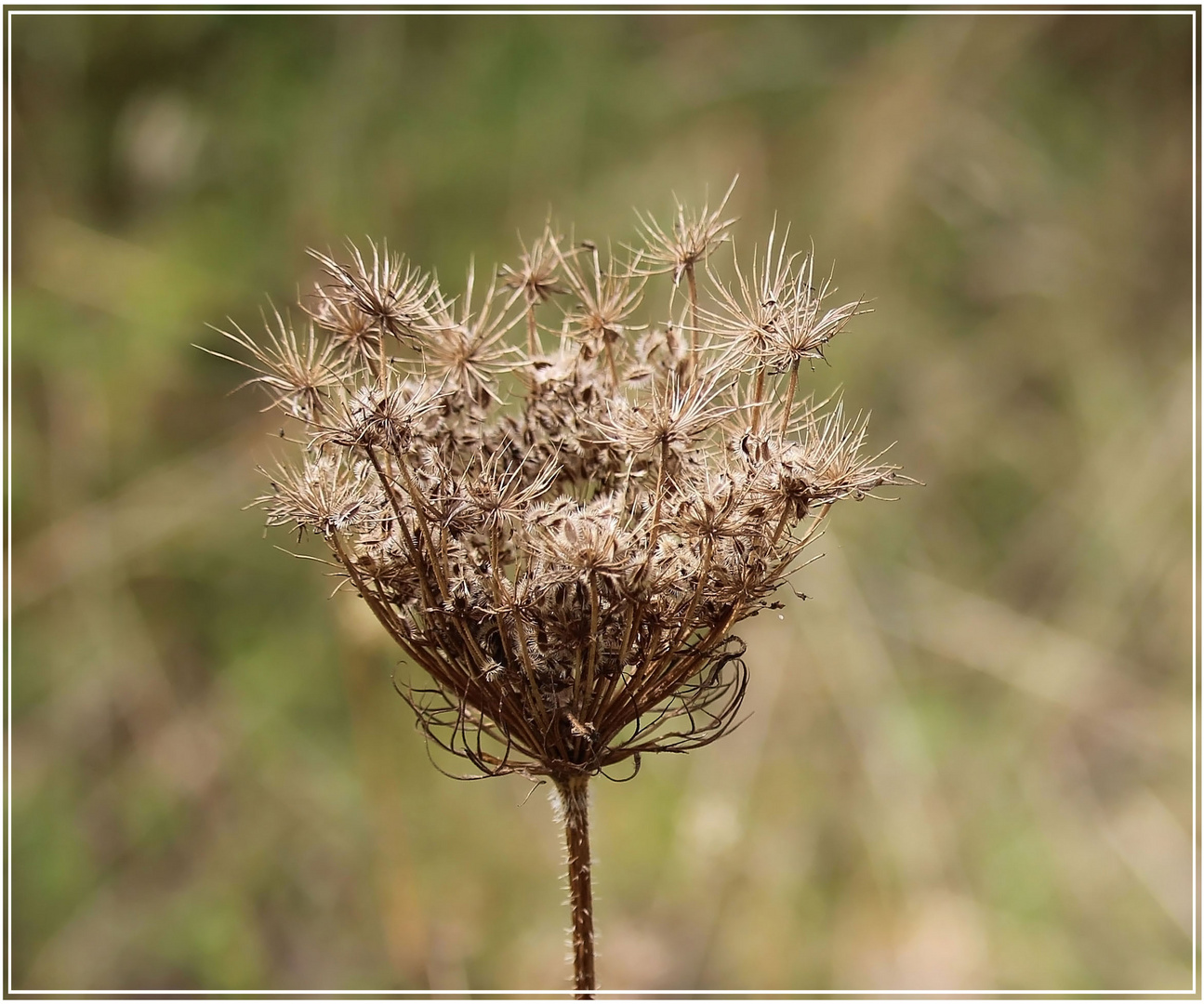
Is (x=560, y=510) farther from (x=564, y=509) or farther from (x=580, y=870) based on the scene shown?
(x=580, y=870)

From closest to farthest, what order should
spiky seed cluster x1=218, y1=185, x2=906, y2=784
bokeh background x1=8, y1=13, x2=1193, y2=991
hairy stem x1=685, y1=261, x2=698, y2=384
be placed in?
1. spiky seed cluster x1=218, y1=185, x2=906, y2=784
2. hairy stem x1=685, y1=261, x2=698, y2=384
3. bokeh background x1=8, y1=13, x2=1193, y2=991

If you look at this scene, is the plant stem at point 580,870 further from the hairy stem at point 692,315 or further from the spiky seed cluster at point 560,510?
the hairy stem at point 692,315

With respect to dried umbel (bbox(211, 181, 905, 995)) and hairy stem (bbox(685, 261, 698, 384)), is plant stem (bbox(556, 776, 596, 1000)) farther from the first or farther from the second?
hairy stem (bbox(685, 261, 698, 384))

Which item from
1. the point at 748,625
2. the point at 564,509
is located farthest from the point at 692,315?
the point at 748,625

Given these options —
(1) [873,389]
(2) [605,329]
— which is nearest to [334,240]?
(1) [873,389]

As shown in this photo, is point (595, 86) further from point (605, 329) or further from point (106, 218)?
point (605, 329)

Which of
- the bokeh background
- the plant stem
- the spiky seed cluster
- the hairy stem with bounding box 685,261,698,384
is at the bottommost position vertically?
the plant stem

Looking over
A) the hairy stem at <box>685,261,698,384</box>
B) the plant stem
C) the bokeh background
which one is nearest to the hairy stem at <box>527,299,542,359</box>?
the hairy stem at <box>685,261,698,384</box>
